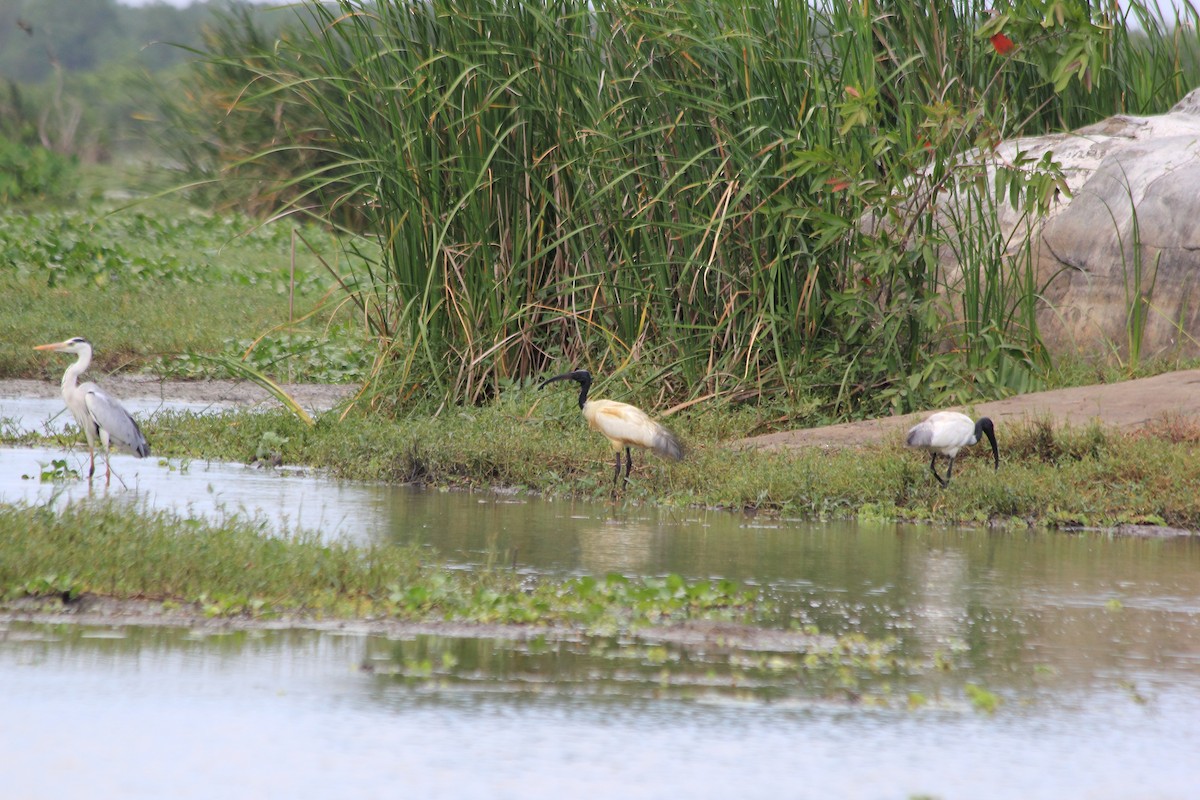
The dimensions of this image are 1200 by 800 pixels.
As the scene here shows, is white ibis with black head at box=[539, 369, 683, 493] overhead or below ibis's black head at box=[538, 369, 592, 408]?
below

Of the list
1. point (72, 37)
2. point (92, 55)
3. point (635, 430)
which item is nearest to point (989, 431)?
point (635, 430)

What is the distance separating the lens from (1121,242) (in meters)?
11.0

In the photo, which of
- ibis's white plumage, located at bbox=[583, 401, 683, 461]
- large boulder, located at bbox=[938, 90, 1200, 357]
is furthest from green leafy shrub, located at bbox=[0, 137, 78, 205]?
ibis's white plumage, located at bbox=[583, 401, 683, 461]

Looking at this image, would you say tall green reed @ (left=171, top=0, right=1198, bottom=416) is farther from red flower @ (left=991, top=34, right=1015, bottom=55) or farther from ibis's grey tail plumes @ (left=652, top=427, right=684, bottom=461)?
ibis's grey tail plumes @ (left=652, top=427, right=684, bottom=461)

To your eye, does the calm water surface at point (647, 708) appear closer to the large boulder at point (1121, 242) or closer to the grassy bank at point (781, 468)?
the grassy bank at point (781, 468)

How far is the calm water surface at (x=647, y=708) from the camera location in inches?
155

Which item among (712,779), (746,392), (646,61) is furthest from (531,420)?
(712,779)

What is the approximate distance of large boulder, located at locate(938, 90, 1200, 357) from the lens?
11242 mm

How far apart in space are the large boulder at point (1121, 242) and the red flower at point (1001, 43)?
128 centimetres

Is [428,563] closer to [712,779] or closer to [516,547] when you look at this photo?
[516,547]

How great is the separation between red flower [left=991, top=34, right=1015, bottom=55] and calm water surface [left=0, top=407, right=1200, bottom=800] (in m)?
4.58

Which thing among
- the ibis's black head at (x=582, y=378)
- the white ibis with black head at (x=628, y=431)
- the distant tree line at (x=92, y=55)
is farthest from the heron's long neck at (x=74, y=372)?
the distant tree line at (x=92, y=55)

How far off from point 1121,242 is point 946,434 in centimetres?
340

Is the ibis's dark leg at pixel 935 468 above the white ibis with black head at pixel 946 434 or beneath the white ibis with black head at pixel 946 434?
beneath
